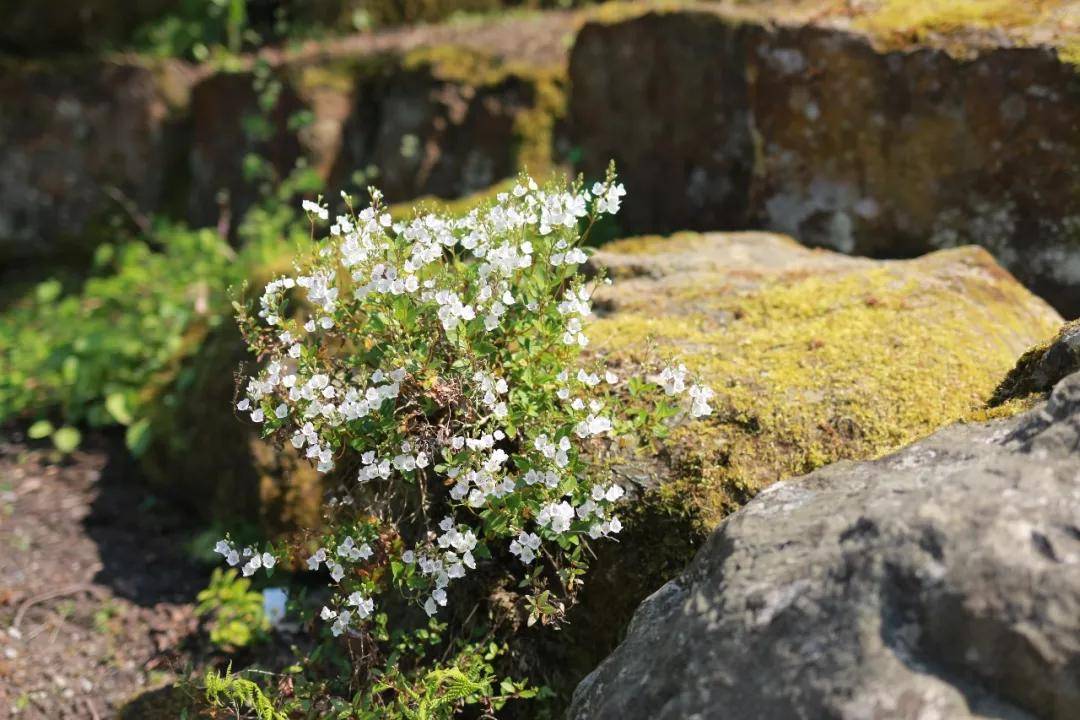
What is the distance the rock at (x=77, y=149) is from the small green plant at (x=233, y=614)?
15.6 ft

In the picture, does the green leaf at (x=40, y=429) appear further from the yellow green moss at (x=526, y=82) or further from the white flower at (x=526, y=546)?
the white flower at (x=526, y=546)

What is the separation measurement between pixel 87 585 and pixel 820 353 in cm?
329

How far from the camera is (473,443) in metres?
2.45

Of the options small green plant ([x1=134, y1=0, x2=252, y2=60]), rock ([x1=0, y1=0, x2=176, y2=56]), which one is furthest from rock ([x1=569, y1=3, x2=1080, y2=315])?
rock ([x1=0, y1=0, x2=176, y2=56])

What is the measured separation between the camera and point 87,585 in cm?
434

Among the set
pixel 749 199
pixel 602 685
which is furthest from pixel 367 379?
pixel 749 199

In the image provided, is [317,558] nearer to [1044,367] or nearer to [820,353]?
[820,353]

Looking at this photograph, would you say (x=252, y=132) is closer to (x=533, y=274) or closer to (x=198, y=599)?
(x=198, y=599)

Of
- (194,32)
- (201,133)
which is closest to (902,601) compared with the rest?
(201,133)

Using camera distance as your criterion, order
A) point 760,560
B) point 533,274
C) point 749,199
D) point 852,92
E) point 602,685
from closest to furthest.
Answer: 1. point 760,560
2. point 602,685
3. point 533,274
4. point 852,92
5. point 749,199

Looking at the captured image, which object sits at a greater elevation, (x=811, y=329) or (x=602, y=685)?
(x=811, y=329)

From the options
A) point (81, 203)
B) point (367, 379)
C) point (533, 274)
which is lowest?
point (81, 203)

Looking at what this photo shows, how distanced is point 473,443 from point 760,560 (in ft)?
2.48

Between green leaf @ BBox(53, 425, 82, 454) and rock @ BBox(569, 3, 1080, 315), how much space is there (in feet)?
10.8
